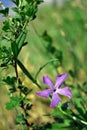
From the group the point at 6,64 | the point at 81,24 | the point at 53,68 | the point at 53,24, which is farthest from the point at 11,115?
the point at 53,24

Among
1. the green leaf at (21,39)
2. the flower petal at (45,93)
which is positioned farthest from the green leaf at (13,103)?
the green leaf at (21,39)

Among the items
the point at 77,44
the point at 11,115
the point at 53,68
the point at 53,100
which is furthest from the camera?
the point at 77,44

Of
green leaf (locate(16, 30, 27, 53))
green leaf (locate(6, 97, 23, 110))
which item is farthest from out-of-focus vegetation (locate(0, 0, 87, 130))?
green leaf (locate(6, 97, 23, 110))

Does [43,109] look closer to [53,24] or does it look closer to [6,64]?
[6,64]

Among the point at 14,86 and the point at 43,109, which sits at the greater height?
the point at 14,86

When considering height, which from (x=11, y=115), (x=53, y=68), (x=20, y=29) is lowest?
(x=11, y=115)

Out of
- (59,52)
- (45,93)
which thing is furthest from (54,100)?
(59,52)

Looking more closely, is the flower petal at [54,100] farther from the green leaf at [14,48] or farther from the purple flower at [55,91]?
the green leaf at [14,48]

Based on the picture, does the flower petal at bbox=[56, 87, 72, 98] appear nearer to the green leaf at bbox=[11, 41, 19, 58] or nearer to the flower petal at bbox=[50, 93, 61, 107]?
the flower petal at bbox=[50, 93, 61, 107]

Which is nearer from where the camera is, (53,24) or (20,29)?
(20,29)
